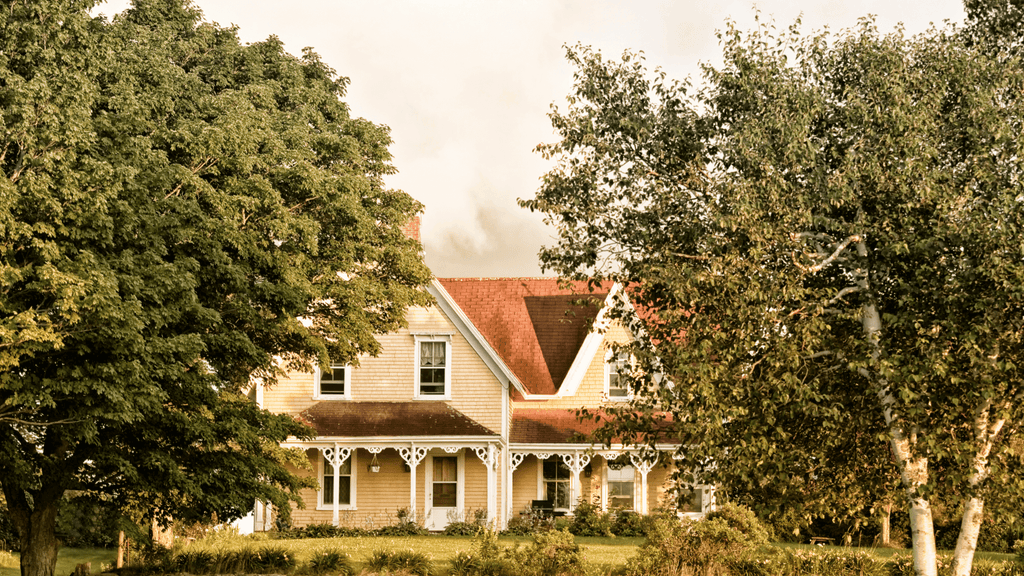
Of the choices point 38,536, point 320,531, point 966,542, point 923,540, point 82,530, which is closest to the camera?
point 923,540

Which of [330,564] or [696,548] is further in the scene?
[330,564]

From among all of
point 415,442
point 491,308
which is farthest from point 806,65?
point 491,308

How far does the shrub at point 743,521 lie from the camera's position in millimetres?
16922

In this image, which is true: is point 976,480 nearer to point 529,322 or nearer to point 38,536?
point 38,536

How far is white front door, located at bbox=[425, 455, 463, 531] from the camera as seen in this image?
29953 mm

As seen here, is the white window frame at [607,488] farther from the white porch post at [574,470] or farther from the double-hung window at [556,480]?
the double-hung window at [556,480]

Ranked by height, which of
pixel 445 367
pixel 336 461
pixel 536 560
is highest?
pixel 445 367

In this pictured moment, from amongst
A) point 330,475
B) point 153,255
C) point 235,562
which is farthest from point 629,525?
point 153,255

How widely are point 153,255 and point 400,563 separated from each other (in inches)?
279

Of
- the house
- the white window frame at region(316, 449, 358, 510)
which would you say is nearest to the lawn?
the house

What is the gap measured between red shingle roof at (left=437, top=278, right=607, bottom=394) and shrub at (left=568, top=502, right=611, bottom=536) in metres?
3.78

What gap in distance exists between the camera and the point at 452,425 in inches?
1151

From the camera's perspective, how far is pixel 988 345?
12336mm

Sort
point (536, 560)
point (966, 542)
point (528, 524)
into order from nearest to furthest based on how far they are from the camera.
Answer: point (966, 542), point (536, 560), point (528, 524)
